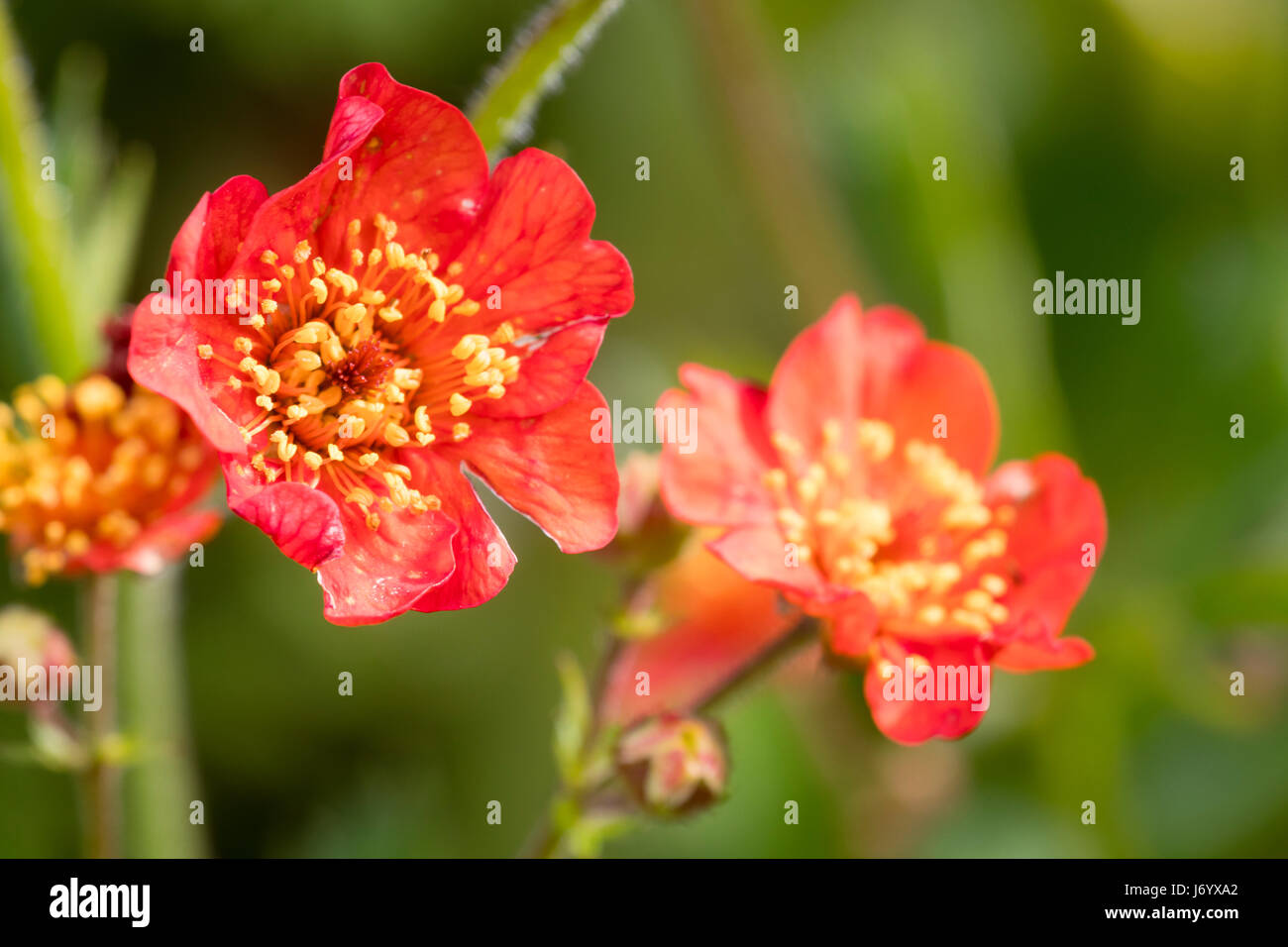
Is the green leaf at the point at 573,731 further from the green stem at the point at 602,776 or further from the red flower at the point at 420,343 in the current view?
the red flower at the point at 420,343

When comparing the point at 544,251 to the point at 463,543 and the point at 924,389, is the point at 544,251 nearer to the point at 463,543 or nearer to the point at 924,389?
the point at 463,543

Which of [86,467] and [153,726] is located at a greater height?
[86,467]

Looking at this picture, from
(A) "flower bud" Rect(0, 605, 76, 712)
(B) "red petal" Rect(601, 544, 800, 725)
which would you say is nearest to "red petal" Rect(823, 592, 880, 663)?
(B) "red petal" Rect(601, 544, 800, 725)

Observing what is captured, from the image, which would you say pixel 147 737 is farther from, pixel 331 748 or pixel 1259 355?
pixel 1259 355

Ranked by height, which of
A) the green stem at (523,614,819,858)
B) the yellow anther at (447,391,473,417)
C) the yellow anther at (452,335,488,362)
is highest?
the yellow anther at (452,335,488,362)

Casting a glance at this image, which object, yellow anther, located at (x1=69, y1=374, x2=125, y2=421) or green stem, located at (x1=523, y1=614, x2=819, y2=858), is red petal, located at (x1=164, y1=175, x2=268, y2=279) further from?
green stem, located at (x1=523, y1=614, x2=819, y2=858)

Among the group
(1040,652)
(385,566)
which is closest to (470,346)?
(385,566)

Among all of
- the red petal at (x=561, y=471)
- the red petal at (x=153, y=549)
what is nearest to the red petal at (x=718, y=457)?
the red petal at (x=561, y=471)
